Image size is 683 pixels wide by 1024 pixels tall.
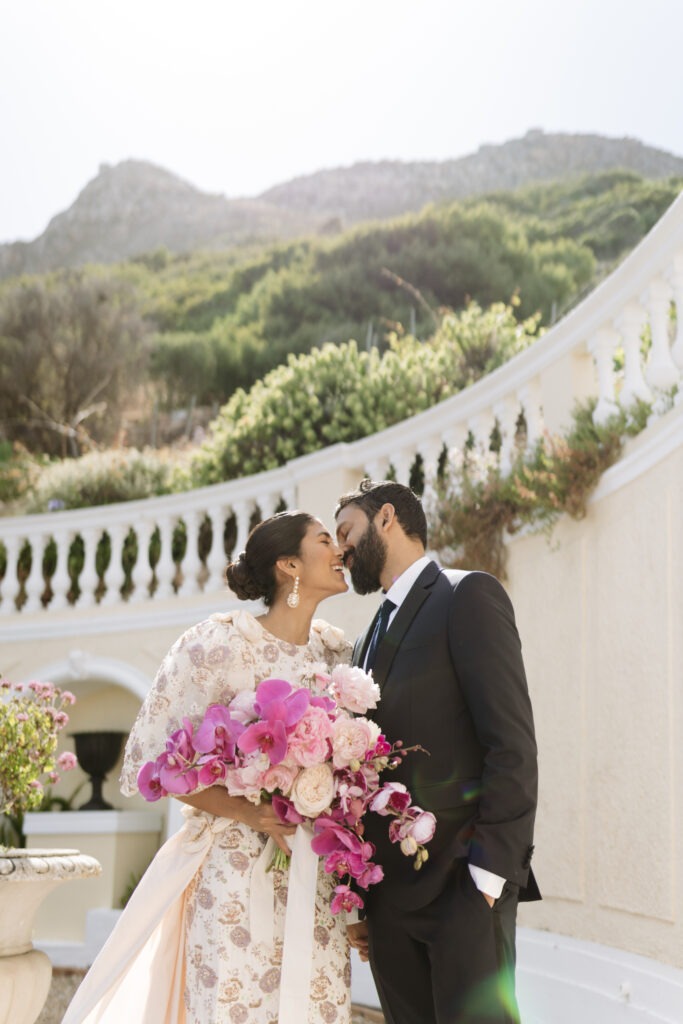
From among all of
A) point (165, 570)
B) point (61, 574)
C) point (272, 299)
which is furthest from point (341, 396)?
point (272, 299)

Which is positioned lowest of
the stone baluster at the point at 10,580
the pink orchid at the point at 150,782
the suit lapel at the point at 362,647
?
the stone baluster at the point at 10,580

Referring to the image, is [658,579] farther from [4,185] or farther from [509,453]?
[4,185]

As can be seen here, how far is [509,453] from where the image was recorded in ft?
16.6

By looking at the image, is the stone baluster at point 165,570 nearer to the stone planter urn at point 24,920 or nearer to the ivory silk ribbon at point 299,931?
the stone planter urn at point 24,920

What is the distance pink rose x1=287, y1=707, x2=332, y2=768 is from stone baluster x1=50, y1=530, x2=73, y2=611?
19.4 ft

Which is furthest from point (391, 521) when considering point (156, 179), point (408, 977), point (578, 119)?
point (156, 179)

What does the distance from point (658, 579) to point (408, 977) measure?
1.79 m

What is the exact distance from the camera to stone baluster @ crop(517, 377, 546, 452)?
16.3ft

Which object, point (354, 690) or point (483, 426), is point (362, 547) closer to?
point (354, 690)

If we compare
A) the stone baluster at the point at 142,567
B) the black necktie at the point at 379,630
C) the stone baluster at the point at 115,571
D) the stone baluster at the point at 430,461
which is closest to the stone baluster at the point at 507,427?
the stone baluster at the point at 430,461

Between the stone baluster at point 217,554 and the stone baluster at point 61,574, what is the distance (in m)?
1.26

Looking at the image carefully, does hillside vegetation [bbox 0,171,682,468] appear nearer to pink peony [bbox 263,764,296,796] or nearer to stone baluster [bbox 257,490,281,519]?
stone baluster [bbox 257,490,281,519]

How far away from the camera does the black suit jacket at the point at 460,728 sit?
2508mm

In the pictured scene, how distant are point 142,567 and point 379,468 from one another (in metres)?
2.48
